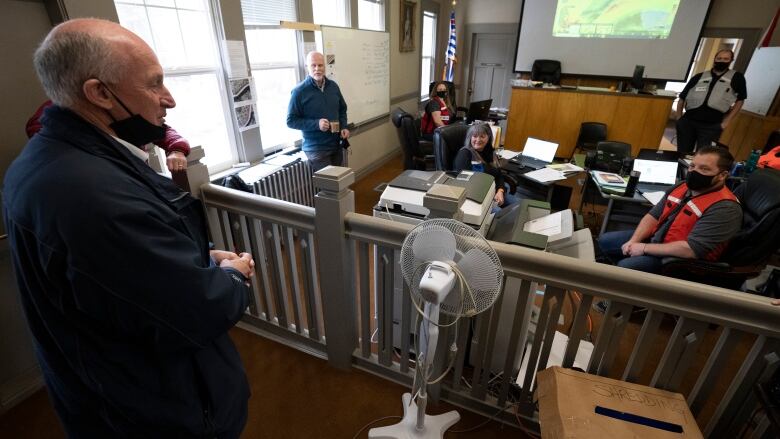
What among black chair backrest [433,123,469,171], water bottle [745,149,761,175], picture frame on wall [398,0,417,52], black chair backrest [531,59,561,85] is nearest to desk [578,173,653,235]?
water bottle [745,149,761,175]

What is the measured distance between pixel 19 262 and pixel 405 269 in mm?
921

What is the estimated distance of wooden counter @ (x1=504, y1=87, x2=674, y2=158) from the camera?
4.78m

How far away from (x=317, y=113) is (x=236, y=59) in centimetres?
77

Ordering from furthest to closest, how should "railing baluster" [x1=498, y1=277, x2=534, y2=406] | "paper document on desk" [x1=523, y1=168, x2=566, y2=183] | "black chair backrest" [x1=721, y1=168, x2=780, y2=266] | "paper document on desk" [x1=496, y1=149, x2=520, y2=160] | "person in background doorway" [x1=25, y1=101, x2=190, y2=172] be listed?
"paper document on desk" [x1=496, y1=149, x2=520, y2=160] < "paper document on desk" [x1=523, y1=168, x2=566, y2=183] < "black chair backrest" [x1=721, y1=168, x2=780, y2=266] < "person in background doorway" [x1=25, y1=101, x2=190, y2=172] < "railing baluster" [x1=498, y1=277, x2=534, y2=406]

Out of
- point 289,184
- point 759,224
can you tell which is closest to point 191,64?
point 289,184

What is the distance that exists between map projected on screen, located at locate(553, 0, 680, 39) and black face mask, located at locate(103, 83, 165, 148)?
284 inches

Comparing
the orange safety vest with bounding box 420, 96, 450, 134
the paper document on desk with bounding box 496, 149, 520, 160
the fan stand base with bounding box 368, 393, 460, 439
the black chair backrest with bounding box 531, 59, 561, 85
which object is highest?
the black chair backrest with bounding box 531, 59, 561, 85

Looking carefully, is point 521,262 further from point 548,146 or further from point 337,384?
point 548,146

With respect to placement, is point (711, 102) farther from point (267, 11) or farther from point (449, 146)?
point (267, 11)

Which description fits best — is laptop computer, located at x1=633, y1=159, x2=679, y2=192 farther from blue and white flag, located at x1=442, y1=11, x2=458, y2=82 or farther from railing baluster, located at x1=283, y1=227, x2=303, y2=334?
blue and white flag, located at x1=442, y1=11, x2=458, y2=82

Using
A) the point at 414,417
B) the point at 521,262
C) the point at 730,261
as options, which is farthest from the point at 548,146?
the point at 414,417

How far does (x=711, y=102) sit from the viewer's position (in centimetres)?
404

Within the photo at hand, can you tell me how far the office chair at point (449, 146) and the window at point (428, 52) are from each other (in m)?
3.81

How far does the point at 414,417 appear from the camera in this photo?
1502 millimetres
